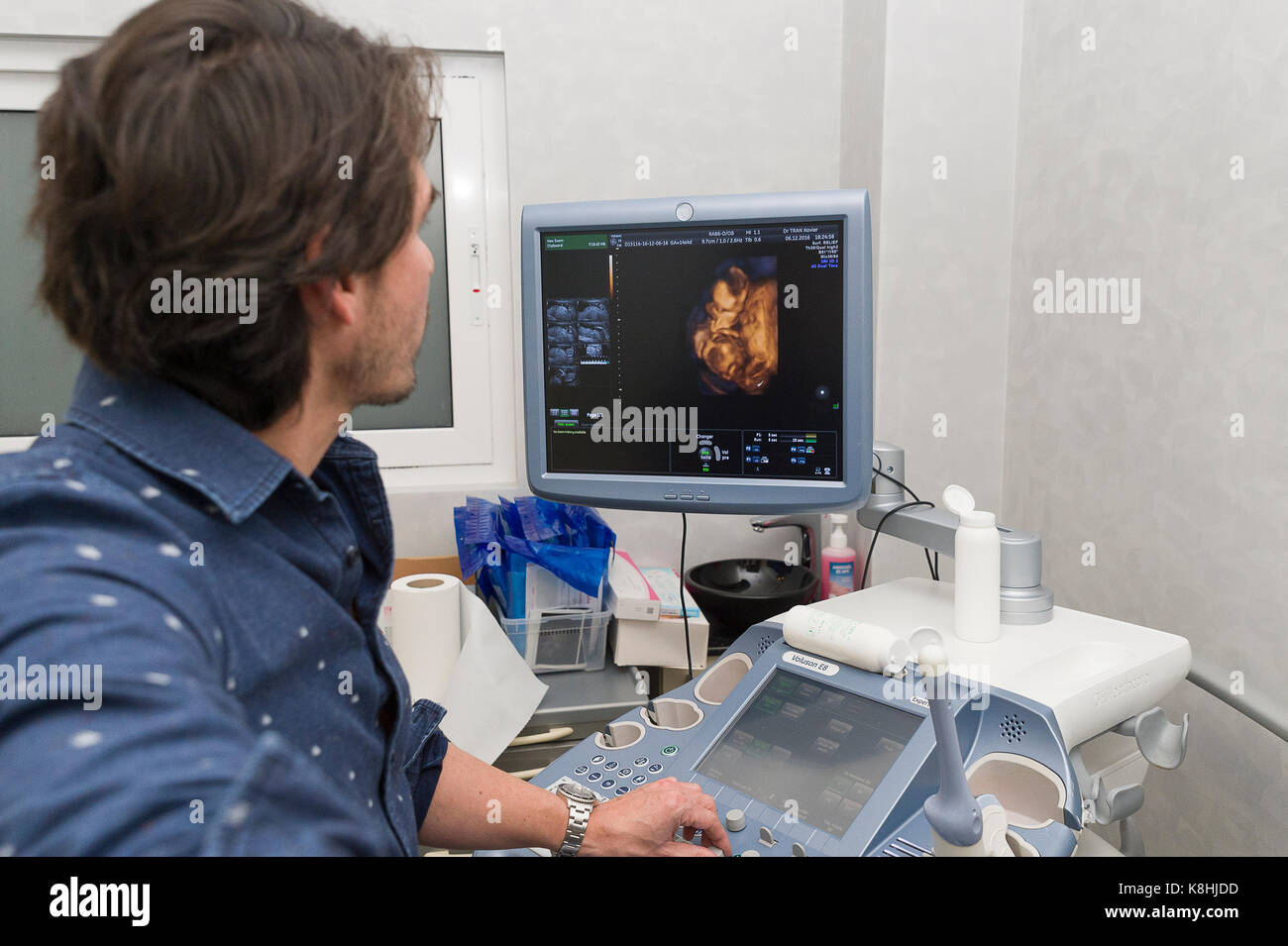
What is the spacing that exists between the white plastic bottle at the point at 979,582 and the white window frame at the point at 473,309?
3.78 ft

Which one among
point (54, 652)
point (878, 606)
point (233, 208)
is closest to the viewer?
point (54, 652)

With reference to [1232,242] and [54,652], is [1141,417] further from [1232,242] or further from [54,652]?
[54,652]

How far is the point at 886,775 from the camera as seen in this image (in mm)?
962

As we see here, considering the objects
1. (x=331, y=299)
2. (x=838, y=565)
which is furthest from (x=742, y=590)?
(x=331, y=299)

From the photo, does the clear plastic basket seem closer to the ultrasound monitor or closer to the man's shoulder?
the ultrasound monitor

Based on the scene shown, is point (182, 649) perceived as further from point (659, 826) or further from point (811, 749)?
point (811, 749)

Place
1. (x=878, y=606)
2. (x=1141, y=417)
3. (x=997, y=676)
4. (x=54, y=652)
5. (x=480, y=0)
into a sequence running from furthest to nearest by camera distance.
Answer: (x=480, y=0) → (x=1141, y=417) → (x=878, y=606) → (x=997, y=676) → (x=54, y=652)

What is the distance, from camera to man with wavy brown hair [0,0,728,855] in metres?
0.44

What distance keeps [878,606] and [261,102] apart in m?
1.01

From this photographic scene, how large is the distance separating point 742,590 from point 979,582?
76 centimetres

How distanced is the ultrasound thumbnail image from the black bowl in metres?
0.62

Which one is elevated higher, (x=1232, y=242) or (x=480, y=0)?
(x=480, y=0)

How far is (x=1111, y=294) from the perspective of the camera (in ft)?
5.14
